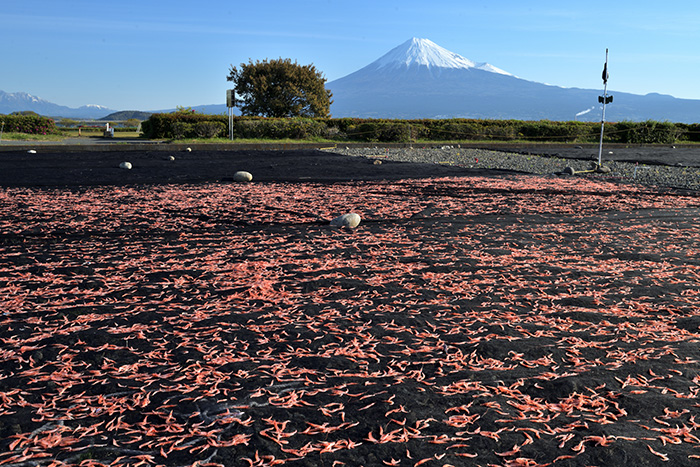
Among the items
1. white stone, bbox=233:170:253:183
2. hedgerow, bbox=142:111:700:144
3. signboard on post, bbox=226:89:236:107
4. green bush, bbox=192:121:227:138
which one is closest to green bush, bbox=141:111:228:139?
hedgerow, bbox=142:111:700:144

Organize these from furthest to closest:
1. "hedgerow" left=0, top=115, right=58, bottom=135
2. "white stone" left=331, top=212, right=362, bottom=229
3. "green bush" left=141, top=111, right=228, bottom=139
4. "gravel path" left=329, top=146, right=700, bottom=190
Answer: "hedgerow" left=0, top=115, right=58, bottom=135 → "green bush" left=141, top=111, right=228, bottom=139 → "gravel path" left=329, top=146, right=700, bottom=190 → "white stone" left=331, top=212, right=362, bottom=229

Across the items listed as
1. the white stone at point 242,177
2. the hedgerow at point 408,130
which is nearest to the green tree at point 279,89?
the hedgerow at point 408,130

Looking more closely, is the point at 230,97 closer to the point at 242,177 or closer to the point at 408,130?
the point at 408,130

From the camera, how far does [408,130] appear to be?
2903 centimetres

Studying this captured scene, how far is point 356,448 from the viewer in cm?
247

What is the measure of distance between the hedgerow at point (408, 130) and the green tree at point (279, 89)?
11152 millimetres

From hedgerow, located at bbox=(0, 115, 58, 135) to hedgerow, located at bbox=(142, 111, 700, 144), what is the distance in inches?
210

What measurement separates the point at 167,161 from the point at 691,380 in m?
16.5

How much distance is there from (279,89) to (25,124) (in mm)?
17535

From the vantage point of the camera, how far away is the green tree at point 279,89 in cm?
4188

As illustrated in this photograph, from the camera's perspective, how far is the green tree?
4188 centimetres

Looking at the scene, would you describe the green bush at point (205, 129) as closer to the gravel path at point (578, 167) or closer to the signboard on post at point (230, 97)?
the signboard on post at point (230, 97)

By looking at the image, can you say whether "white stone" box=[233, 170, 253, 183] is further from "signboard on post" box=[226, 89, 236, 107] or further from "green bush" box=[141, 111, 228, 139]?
"signboard on post" box=[226, 89, 236, 107]

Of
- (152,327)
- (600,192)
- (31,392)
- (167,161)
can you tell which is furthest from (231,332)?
(167,161)
